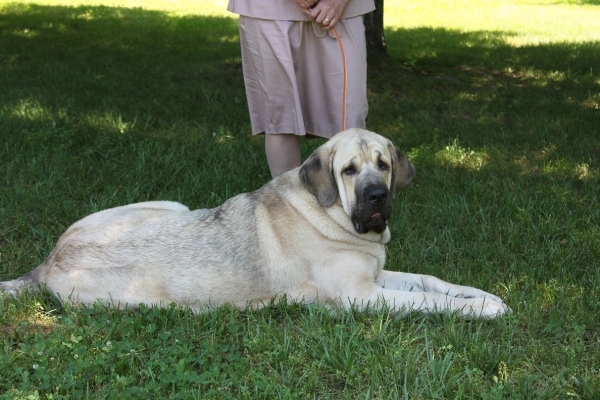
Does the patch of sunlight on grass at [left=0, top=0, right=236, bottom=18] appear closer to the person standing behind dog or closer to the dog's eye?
the person standing behind dog

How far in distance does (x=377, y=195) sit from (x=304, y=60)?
1647mm

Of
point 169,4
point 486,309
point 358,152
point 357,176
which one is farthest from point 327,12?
point 169,4

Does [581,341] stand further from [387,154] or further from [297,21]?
[297,21]

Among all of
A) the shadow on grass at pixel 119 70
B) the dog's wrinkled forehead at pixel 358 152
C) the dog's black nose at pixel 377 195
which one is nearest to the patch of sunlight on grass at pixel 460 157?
the shadow on grass at pixel 119 70

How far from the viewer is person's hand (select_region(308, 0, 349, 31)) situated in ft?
16.5

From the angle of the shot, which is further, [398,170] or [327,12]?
[327,12]

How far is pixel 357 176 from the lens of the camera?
425cm

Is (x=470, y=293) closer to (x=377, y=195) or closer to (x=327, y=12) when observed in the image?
(x=377, y=195)

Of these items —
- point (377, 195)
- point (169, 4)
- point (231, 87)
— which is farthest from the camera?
point (169, 4)

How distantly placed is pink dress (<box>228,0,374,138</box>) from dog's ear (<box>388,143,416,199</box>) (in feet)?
2.66

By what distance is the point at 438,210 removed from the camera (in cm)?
591

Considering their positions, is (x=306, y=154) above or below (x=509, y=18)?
above

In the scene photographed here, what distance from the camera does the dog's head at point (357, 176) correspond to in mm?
4168

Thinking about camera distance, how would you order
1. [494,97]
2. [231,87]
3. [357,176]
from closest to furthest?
1. [357,176]
2. [494,97]
3. [231,87]
